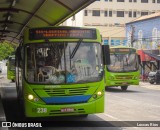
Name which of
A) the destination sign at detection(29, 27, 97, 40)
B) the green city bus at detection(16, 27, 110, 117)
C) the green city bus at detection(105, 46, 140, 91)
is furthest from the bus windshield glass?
the green city bus at detection(16, 27, 110, 117)

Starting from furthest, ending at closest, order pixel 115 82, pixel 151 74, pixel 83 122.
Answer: pixel 151 74, pixel 115 82, pixel 83 122

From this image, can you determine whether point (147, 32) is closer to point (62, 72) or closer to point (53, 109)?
point (62, 72)

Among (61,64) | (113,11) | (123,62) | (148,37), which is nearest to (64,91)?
(61,64)

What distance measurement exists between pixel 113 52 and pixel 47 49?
577 inches

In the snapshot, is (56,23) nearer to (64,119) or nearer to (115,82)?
(64,119)

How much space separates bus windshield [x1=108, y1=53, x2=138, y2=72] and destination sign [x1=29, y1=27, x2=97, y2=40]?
13850 millimetres

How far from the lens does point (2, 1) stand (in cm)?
1435

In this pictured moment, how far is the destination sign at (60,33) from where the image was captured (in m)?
11.0

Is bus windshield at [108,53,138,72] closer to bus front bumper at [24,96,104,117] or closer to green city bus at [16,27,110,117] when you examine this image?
green city bus at [16,27,110,117]

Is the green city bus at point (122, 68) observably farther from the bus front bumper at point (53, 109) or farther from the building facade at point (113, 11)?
the building facade at point (113, 11)

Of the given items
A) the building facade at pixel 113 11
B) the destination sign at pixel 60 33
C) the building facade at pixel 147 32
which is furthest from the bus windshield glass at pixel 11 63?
the building facade at pixel 113 11

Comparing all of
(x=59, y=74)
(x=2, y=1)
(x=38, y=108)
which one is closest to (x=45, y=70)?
(x=59, y=74)

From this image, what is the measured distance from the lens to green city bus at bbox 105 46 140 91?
81.3ft

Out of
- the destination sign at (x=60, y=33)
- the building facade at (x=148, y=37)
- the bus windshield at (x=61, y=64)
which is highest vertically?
the building facade at (x=148, y=37)
